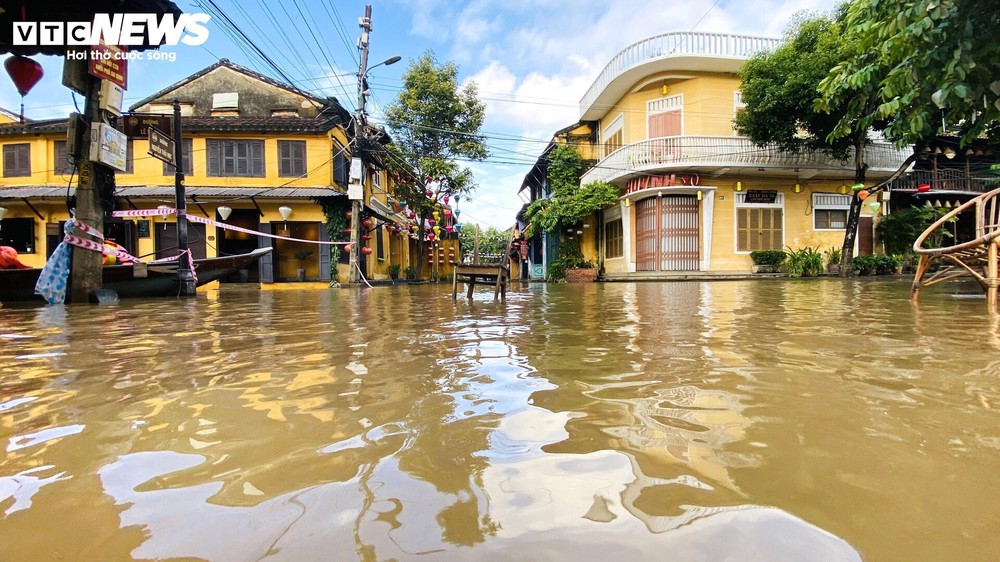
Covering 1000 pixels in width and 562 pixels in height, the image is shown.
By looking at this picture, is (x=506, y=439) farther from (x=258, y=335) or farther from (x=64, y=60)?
(x=64, y=60)

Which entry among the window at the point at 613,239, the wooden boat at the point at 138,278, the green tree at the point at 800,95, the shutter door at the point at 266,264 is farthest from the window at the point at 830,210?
the shutter door at the point at 266,264

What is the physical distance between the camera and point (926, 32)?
→ 433 cm

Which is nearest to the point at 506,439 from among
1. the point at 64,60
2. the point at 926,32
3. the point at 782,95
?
the point at 926,32

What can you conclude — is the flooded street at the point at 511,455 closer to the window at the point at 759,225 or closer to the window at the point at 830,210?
the window at the point at 759,225

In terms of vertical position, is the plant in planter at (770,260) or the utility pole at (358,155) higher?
the utility pole at (358,155)

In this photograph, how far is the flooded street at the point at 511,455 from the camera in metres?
0.88

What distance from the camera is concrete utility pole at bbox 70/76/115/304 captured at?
723 cm

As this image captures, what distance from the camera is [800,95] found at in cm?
1395

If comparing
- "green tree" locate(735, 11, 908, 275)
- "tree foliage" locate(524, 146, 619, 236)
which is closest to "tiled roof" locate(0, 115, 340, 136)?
"tree foliage" locate(524, 146, 619, 236)

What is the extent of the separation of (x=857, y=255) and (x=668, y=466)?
20875mm

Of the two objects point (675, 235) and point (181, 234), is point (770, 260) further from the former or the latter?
point (181, 234)

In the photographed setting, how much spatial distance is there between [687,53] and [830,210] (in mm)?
8058

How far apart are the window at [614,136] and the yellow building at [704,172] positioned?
34cm

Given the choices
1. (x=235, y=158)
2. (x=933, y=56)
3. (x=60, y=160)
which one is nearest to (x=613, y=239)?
(x=235, y=158)
